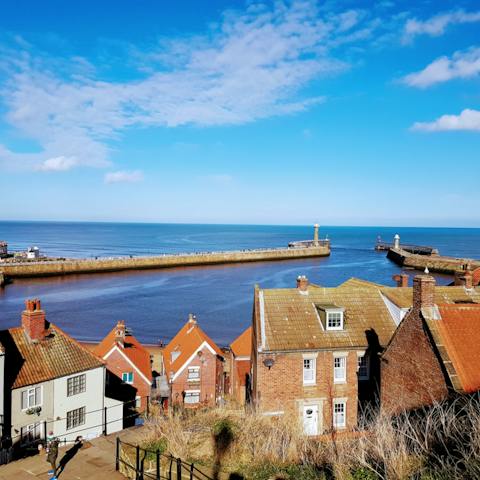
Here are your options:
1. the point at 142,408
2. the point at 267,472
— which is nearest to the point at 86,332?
the point at 142,408

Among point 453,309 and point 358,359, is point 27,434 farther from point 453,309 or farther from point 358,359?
point 453,309

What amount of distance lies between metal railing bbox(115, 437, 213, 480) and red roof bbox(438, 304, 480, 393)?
32.5 ft

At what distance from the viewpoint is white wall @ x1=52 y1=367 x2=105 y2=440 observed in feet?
80.7

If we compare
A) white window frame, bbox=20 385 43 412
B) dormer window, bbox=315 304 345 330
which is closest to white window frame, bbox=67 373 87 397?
white window frame, bbox=20 385 43 412

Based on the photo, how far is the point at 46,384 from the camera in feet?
78.3

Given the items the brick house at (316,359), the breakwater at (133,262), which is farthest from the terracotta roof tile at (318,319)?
the breakwater at (133,262)

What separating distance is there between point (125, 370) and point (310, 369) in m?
14.1

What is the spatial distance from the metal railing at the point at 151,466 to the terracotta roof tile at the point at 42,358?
12.0m

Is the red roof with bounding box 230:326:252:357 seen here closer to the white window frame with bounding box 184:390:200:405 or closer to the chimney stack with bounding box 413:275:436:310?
the white window frame with bounding box 184:390:200:405

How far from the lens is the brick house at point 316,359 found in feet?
77.4

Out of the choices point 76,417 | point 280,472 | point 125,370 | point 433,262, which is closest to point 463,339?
point 280,472

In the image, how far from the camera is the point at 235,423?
1330 cm

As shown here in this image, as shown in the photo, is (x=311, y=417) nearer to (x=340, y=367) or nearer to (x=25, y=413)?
(x=340, y=367)

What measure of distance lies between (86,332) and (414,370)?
41.3 metres
